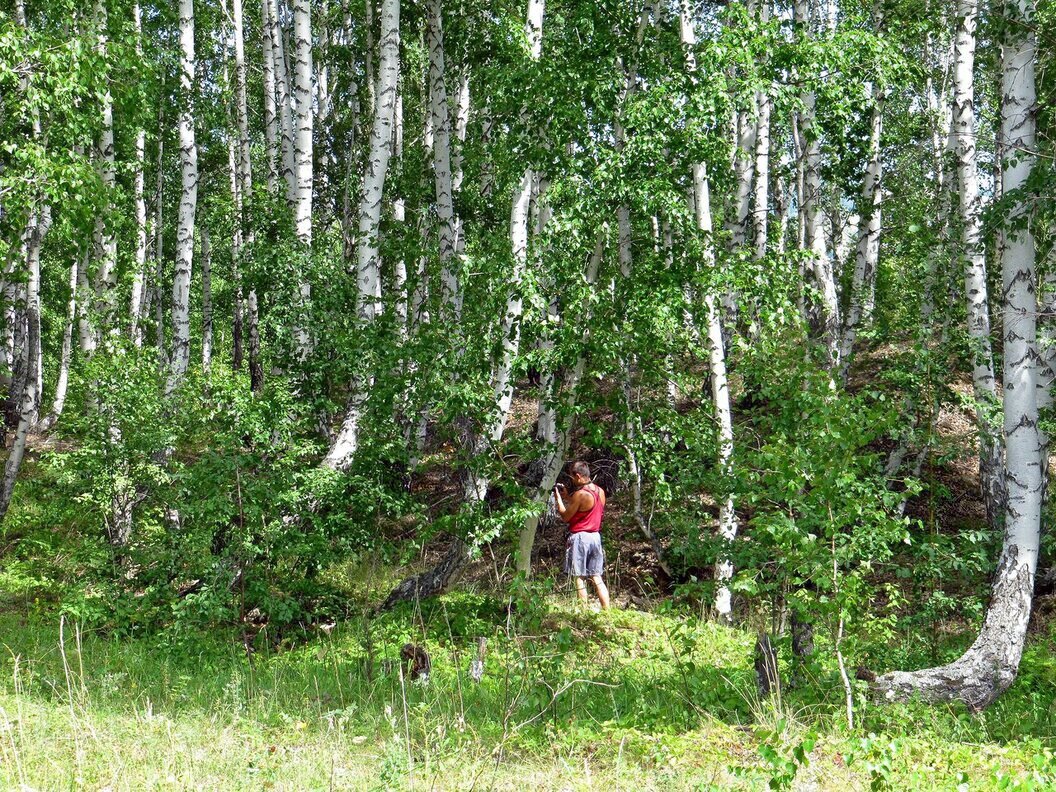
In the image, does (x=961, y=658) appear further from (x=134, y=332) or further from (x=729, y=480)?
(x=134, y=332)

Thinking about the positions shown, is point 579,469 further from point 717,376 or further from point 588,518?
point 717,376

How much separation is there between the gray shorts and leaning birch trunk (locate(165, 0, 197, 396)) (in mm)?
5564

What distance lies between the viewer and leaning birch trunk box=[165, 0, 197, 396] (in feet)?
38.3

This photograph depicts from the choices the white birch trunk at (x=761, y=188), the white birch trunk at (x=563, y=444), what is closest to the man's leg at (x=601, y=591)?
the white birch trunk at (x=563, y=444)

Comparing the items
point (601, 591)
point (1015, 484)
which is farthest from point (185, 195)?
point (1015, 484)

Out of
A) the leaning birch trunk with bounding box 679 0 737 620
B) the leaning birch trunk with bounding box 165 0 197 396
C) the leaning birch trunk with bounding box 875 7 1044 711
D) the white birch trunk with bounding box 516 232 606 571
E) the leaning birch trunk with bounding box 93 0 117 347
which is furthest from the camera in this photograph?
the leaning birch trunk with bounding box 165 0 197 396

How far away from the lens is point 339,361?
30.3 feet

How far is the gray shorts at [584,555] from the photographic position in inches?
367

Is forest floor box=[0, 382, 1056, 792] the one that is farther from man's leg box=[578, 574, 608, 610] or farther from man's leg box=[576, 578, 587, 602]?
man's leg box=[578, 574, 608, 610]

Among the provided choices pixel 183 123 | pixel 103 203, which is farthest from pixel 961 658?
pixel 183 123

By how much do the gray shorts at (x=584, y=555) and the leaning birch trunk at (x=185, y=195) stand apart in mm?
5564

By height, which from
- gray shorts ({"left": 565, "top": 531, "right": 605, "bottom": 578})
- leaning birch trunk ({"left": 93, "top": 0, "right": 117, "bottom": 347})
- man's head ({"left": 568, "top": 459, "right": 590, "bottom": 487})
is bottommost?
gray shorts ({"left": 565, "top": 531, "right": 605, "bottom": 578})

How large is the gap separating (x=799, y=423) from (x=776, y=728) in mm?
1865

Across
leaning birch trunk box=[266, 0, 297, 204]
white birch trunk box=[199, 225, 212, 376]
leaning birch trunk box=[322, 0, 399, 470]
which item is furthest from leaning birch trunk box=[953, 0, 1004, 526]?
white birch trunk box=[199, 225, 212, 376]
